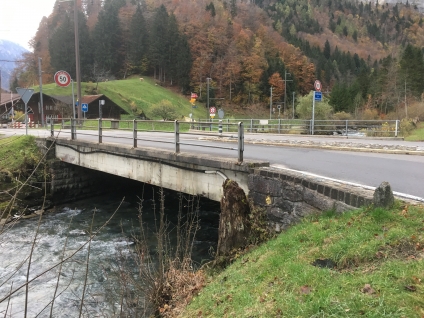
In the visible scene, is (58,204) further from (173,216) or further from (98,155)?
(173,216)

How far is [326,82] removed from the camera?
336ft

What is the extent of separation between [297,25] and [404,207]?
14620 centimetres

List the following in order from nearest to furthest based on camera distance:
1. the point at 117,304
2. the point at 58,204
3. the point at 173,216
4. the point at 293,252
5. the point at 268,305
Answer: the point at 268,305 < the point at 293,252 < the point at 117,304 < the point at 173,216 < the point at 58,204

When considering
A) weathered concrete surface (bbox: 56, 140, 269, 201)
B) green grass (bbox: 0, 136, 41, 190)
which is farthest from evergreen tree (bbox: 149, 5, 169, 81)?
weathered concrete surface (bbox: 56, 140, 269, 201)

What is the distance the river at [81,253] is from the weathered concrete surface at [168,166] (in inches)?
28.9

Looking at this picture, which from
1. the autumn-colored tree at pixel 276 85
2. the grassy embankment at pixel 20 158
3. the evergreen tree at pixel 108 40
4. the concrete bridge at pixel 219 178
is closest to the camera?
the concrete bridge at pixel 219 178

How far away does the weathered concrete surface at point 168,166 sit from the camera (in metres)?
7.93

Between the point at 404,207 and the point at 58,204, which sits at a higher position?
the point at 404,207

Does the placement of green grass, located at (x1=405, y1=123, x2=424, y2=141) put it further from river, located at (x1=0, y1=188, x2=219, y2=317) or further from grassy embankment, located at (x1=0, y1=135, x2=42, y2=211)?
grassy embankment, located at (x1=0, y1=135, x2=42, y2=211)

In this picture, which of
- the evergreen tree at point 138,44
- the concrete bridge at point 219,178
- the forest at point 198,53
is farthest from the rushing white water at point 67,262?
the evergreen tree at point 138,44

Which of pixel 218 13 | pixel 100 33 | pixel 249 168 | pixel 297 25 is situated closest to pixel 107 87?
pixel 100 33

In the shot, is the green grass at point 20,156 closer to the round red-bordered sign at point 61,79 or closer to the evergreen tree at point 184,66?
the round red-bordered sign at point 61,79

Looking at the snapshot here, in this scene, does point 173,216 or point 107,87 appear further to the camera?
point 107,87

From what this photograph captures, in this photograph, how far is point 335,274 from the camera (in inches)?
159
